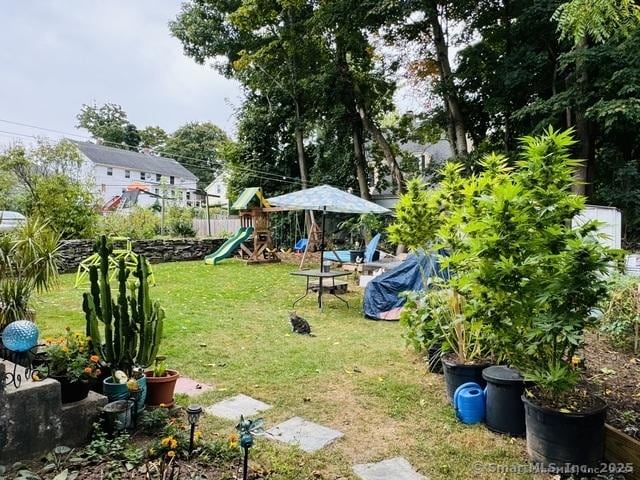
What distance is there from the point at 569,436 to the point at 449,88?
10.5 meters

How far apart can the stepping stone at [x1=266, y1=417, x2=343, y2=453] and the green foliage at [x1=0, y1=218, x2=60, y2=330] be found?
2.54m

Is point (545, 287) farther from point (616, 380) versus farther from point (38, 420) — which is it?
point (38, 420)

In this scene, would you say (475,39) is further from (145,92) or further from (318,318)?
(145,92)

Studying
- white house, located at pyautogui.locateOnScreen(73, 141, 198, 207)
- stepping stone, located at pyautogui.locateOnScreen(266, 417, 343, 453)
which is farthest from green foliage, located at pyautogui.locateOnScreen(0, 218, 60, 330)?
white house, located at pyautogui.locateOnScreen(73, 141, 198, 207)

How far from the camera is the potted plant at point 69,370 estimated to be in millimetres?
2355

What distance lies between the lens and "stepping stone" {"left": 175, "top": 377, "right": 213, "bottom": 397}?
3.29 meters

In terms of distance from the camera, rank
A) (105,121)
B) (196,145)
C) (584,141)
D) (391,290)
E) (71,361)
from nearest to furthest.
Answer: (71,361) < (391,290) < (584,141) < (196,145) < (105,121)

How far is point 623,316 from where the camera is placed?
399 cm

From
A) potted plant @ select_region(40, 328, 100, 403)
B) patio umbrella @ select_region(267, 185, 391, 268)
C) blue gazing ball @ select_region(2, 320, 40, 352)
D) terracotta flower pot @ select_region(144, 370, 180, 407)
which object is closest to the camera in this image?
potted plant @ select_region(40, 328, 100, 403)

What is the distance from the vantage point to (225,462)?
223cm

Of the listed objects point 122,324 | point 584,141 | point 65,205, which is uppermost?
point 584,141

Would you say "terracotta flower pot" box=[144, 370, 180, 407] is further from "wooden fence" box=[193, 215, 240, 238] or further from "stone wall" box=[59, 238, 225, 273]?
"wooden fence" box=[193, 215, 240, 238]

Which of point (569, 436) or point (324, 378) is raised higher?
point (569, 436)

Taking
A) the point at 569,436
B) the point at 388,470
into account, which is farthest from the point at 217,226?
the point at 569,436
